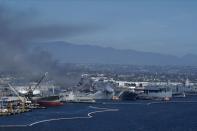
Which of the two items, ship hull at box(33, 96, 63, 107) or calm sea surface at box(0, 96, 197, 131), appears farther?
ship hull at box(33, 96, 63, 107)

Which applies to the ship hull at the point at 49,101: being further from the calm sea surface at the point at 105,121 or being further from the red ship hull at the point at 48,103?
the calm sea surface at the point at 105,121

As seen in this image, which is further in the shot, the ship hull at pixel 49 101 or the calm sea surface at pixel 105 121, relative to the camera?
the ship hull at pixel 49 101

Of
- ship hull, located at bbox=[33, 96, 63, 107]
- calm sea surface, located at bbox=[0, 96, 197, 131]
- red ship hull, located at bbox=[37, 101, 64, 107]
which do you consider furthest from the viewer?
ship hull, located at bbox=[33, 96, 63, 107]

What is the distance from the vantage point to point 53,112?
44.3 meters

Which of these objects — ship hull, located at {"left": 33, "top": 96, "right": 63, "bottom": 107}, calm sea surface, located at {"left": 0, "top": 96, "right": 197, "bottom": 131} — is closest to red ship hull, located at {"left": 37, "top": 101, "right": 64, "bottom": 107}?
ship hull, located at {"left": 33, "top": 96, "right": 63, "bottom": 107}

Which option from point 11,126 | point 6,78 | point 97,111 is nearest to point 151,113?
point 97,111

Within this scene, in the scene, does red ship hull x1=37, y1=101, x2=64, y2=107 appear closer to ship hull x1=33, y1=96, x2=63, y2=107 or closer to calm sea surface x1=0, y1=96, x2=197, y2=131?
ship hull x1=33, y1=96, x2=63, y2=107

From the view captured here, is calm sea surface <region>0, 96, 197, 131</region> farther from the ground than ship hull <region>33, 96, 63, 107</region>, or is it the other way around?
ship hull <region>33, 96, 63, 107</region>

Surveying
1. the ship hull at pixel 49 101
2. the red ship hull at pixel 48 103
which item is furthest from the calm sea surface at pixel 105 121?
the ship hull at pixel 49 101

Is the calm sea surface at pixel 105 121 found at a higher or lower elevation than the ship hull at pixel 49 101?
lower

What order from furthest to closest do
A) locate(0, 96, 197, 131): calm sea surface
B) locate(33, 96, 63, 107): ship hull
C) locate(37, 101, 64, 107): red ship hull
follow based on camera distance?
locate(33, 96, 63, 107): ship hull < locate(37, 101, 64, 107): red ship hull < locate(0, 96, 197, 131): calm sea surface

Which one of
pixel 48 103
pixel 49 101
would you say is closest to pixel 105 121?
pixel 48 103

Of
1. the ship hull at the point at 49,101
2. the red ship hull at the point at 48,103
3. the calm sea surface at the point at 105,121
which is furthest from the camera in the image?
the ship hull at the point at 49,101

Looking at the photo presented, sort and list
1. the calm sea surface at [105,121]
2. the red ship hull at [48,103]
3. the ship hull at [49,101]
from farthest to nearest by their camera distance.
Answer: the ship hull at [49,101] < the red ship hull at [48,103] < the calm sea surface at [105,121]
